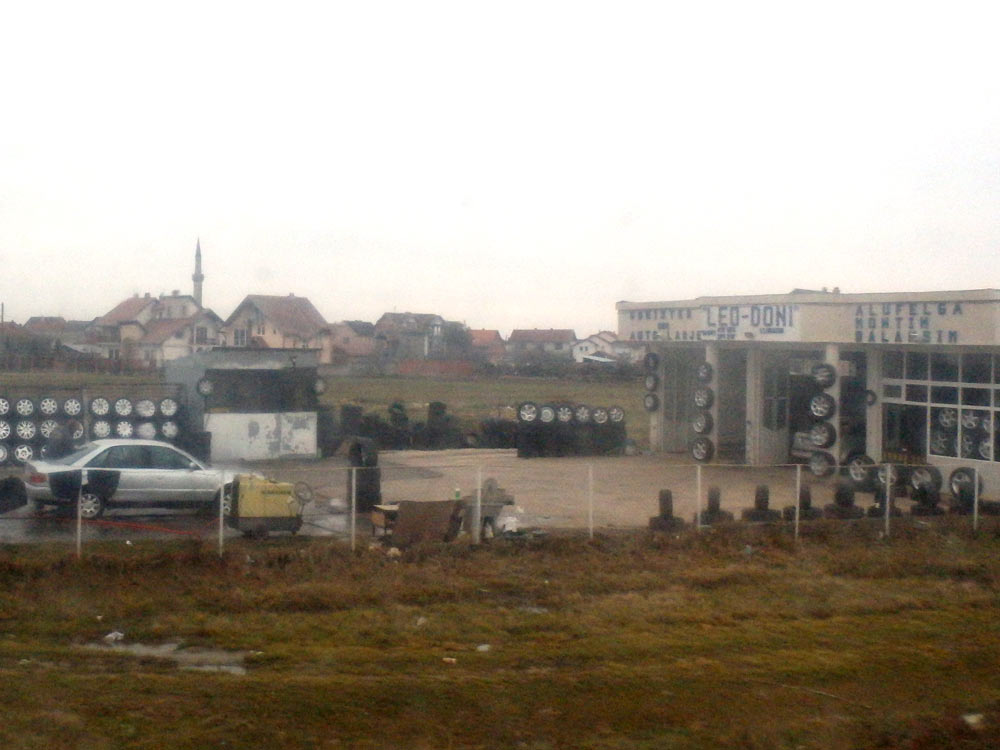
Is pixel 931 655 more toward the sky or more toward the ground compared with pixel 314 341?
more toward the ground

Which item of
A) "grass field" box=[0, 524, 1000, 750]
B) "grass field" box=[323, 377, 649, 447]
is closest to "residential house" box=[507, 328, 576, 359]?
"grass field" box=[323, 377, 649, 447]

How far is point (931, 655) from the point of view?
10586mm

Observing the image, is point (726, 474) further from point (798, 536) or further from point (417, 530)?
point (417, 530)

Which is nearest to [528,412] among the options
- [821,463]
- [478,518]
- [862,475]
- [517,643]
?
[821,463]

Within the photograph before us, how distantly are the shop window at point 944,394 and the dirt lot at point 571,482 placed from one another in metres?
2.74

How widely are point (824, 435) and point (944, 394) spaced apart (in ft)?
9.01

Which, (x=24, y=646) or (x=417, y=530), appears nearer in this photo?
(x=24, y=646)

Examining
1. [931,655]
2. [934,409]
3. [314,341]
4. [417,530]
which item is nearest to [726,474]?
[934,409]

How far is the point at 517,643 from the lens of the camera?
10.9 m

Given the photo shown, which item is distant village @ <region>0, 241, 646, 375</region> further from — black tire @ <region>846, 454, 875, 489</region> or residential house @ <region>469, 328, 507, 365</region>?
black tire @ <region>846, 454, 875, 489</region>

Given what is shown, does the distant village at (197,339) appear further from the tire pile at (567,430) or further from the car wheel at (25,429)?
the car wheel at (25,429)

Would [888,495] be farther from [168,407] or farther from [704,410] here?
[168,407]

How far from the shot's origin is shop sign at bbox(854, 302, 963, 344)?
21.8m

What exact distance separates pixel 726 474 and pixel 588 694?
57.4 feet
